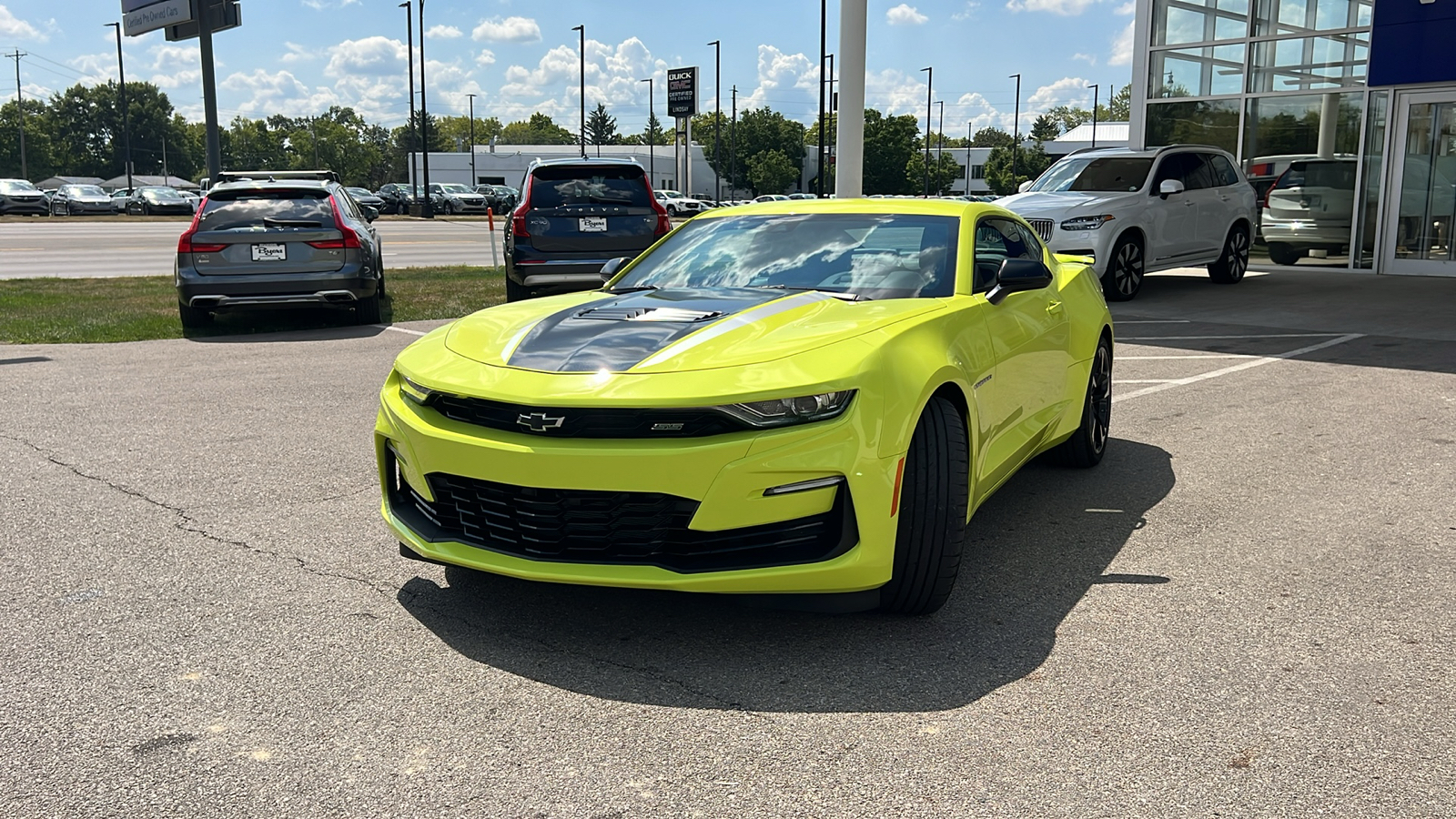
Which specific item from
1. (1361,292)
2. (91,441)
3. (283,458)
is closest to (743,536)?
(283,458)

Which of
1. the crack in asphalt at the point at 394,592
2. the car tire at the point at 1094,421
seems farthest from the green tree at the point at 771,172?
the crack in asphalt at the point at 394,592

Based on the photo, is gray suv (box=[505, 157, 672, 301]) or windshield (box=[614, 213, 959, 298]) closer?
windshield (box=[614, 213, 959, 298])

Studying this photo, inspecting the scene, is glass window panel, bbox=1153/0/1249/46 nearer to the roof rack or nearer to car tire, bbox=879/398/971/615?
the roof rack

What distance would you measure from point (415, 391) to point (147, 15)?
1202 inches

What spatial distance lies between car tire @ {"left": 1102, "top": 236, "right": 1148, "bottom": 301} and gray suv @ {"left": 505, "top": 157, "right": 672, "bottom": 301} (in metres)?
5.50

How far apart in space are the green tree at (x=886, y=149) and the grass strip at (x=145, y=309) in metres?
93.3

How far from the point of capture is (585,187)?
42.3 feet

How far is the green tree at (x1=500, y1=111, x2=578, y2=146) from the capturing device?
16462cm

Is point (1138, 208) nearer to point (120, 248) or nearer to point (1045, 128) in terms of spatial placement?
point (120, 248)

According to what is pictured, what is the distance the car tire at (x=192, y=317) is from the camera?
1117cm

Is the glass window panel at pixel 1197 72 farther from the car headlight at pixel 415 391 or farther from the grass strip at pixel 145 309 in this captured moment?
the car headlight at pixel 415 391

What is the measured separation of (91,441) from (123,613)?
301cm

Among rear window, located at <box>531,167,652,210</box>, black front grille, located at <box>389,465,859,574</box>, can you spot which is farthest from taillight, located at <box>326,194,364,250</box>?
black front grille, located at <box>389,465,859,574</box>

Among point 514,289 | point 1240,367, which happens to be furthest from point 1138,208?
point 514,289
